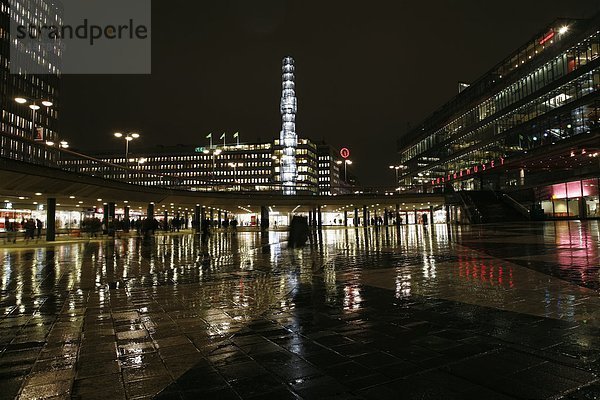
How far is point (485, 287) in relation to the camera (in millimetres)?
7637

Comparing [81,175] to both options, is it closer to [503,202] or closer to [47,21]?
[503,202]

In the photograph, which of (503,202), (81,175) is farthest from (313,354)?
(503,202)

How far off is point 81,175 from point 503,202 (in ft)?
147

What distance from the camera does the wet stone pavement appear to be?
3.40 meters

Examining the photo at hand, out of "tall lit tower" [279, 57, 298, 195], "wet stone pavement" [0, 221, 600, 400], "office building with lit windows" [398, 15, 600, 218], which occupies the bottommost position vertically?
"wet stone pavement" [0, 221, 600, 400]

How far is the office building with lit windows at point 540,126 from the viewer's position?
45.0 metres

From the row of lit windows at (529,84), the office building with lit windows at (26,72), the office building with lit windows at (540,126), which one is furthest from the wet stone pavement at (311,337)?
the office building with lit windows at (26,72)

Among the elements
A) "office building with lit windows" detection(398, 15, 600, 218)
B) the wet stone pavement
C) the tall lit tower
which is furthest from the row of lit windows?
the tall lit tower

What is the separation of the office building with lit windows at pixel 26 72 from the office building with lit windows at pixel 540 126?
8261 cm

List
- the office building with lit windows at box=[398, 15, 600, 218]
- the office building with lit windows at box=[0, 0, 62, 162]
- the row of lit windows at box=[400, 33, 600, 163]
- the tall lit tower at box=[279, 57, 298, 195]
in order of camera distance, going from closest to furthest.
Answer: the office building with lit windows at box=[398, 15, 600, 218], the row of lit windows at box=[400, 33, 600, 163], the office building with lit windows at box=[0, 0, 62, 162], the tall lit tower at box=[279, 57, 298, 195]

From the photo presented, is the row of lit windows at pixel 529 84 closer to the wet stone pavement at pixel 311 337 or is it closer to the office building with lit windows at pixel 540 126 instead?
the office building with lit windows at pixel 540 126

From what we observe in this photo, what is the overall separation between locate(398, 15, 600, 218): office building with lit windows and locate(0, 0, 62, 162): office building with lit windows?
8261 cm

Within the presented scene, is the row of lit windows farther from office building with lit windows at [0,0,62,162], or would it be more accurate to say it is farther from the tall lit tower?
office building with lit windows at [0,0,62,162]

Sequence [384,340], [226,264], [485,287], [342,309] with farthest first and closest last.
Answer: [226,264]
[485,287]
[342,309]
[384,340]
